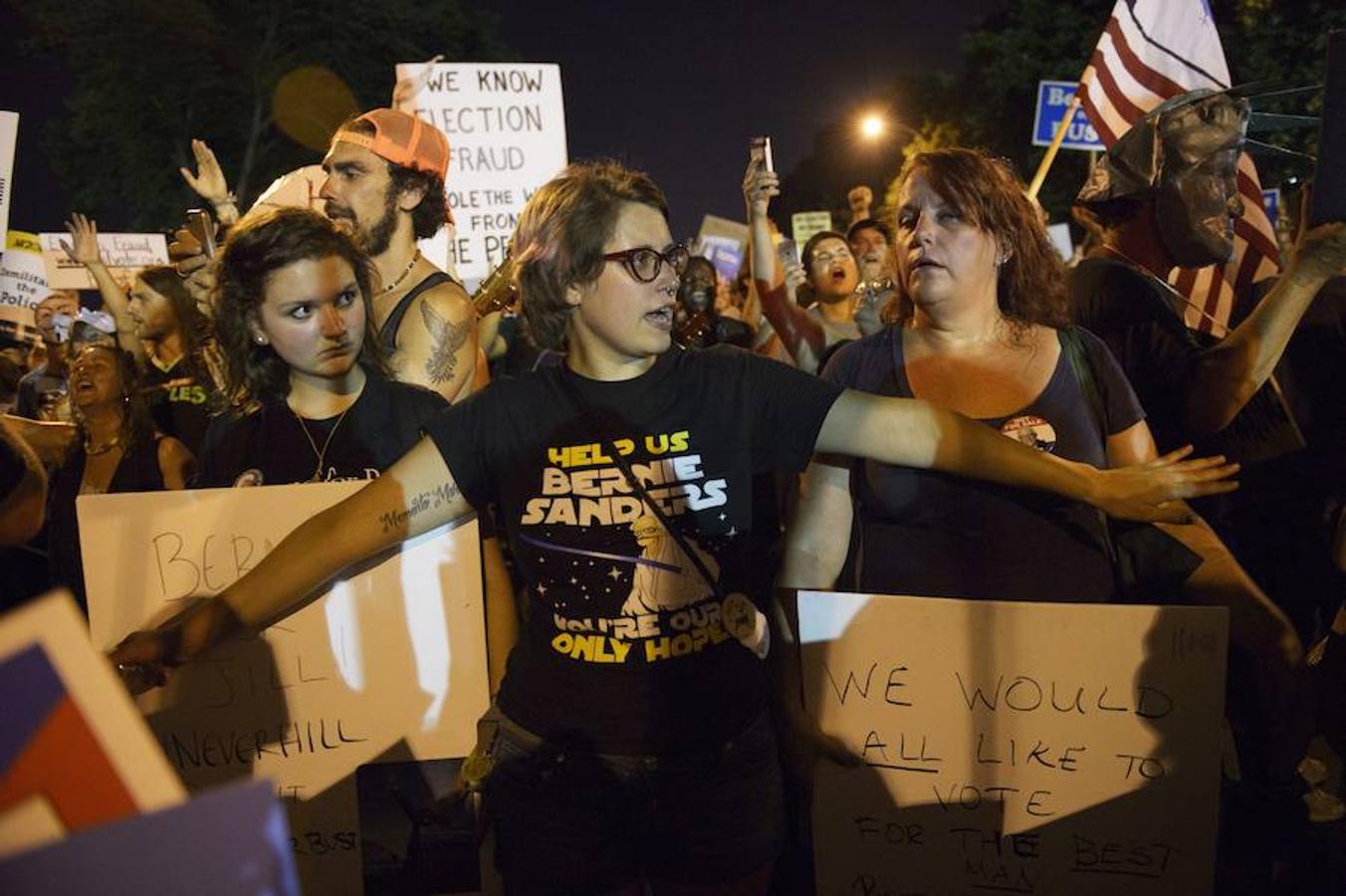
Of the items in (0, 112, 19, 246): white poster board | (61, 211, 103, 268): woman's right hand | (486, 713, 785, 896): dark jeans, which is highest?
(0, 112, 19, 246): white poster board

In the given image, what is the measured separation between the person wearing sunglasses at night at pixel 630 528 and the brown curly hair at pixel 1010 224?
2.01 ft

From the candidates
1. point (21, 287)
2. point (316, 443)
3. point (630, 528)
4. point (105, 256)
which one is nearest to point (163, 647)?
point (316, 443)

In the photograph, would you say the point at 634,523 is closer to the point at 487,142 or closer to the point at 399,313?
the point at 399,313

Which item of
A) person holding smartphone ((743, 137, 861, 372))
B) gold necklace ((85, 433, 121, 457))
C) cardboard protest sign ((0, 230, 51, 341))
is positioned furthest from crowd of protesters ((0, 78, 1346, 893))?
cardboard protest sign ((0, 230, 51, 341))

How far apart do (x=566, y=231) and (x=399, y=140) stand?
5.70ft

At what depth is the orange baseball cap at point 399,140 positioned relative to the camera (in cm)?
360

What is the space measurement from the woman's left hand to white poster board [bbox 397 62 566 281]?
4.45 metres

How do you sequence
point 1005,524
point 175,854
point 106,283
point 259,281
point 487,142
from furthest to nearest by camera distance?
point 106,283
point 487,142
point 259,281
point 1005,524
point 175,854

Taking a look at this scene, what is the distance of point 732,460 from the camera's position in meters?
2.17

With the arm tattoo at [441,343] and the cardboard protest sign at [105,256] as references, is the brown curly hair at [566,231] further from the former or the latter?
the cardboard protest sign at [105,256]

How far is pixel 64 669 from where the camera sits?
3.33 ft

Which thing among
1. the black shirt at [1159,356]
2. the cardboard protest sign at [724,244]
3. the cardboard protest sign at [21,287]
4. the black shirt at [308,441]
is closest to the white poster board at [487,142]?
the black shirt at [308,441]

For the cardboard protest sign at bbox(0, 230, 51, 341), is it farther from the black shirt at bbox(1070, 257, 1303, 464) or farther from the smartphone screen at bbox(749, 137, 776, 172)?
the black shirt at bbox(1070, 257, 1303, 464)

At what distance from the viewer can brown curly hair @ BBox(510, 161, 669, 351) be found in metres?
2.18
